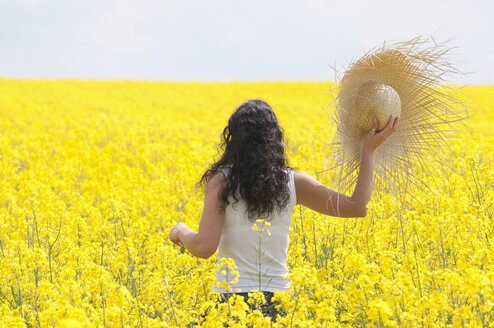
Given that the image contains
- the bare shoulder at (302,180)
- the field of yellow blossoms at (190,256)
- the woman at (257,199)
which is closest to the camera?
the field of yellow blossoms at (190,256)

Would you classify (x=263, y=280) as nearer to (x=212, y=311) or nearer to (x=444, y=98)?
(x=212, y=311)

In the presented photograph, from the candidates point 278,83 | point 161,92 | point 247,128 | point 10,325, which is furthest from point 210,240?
point 278,83

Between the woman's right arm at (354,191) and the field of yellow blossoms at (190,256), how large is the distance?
346mm

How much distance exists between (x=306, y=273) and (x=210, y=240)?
0.50 meters

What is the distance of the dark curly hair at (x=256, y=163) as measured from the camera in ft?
9.48

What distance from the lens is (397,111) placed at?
3.13 m

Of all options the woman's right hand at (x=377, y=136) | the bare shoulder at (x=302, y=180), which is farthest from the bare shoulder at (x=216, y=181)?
the woman's right hand at (x=377, y=136)

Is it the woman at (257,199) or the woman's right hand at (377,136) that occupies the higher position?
the woman's right hand at (377,136)

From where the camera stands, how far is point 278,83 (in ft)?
110

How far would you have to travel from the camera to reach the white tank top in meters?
2.94

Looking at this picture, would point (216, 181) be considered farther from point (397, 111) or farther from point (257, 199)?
point (397, 111)

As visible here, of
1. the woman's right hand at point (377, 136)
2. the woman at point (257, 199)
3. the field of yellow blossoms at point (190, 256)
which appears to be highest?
the woman's right hand at point (377, 136)

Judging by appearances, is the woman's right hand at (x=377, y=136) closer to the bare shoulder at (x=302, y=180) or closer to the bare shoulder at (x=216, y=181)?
the bare shoulder at (x=302, y=180)

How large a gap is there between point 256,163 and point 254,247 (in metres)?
0.43
